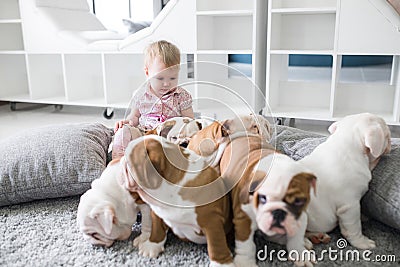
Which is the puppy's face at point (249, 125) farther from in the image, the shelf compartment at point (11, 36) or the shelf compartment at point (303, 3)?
the shelf compartment at point (11, 36)

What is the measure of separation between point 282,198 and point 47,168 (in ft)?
2.18

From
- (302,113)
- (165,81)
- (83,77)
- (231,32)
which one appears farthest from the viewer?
(83,77)

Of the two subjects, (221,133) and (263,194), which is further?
(221,133)

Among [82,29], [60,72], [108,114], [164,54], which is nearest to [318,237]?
[164,54]

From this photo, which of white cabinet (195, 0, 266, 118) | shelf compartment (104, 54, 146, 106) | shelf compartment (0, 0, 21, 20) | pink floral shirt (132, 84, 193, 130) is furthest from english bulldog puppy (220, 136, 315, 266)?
shelf compartment (0, 0, 21, 20)

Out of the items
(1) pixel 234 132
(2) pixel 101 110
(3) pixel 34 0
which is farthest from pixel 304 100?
(3) pixel 34 0

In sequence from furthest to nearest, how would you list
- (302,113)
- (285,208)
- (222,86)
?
(302,113)
(222,86)
(285,208)

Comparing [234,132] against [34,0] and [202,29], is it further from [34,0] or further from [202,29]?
[34,0]

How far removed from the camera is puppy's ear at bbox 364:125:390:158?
0.82 meters

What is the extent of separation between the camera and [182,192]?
750 mm

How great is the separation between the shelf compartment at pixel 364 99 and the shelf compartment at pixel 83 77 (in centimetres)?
132

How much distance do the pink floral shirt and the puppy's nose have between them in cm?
51

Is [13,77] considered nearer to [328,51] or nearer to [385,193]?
[328,51]

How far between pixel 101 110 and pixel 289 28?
4.25ft
